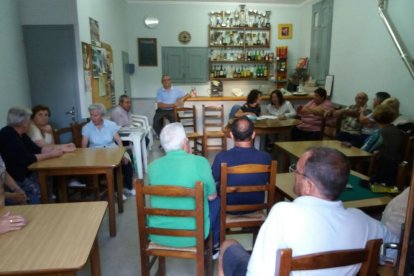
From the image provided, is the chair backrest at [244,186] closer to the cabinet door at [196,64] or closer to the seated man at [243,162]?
the seated man at [243,162]

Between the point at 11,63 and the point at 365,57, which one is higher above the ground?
the point at 365,57

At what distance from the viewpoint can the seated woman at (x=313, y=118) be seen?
446 cm

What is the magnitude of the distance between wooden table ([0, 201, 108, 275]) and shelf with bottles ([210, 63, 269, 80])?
6.19m

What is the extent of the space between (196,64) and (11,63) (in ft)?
14.8

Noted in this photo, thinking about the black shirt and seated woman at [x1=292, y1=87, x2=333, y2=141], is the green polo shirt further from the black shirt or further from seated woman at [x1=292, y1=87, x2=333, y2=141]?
seated woman at [x1=292, y1=87, x2=333, y2=141]

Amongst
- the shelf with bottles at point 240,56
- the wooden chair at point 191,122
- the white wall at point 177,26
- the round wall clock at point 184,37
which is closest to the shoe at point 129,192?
the wooden chair at point 191,122

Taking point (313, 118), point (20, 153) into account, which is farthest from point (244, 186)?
point (313, 118)

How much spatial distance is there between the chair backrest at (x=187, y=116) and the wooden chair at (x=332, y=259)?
13.7 feet

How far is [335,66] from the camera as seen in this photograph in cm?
583

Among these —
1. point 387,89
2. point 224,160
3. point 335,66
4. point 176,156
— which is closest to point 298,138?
point 387,89

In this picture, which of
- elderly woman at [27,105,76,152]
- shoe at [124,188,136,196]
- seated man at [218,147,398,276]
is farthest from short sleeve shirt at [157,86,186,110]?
seated man at [218,147,398,276]

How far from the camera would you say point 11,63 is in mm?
3512

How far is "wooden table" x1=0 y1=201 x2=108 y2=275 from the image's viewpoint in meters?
1.15

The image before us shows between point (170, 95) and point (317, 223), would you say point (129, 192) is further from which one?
point (317, 223)
